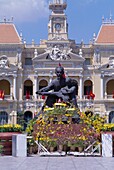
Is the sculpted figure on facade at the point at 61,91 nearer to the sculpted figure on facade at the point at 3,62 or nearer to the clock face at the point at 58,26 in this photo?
the sculpted figure on facade at the point at 3,62

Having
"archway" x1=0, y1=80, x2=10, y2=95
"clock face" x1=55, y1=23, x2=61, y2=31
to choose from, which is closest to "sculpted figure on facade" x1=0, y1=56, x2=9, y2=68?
"archway" x1=0, y1=80, x2=10, y2=95

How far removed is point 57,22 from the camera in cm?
6688

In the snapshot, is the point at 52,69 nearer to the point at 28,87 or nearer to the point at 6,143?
the point at 28,87

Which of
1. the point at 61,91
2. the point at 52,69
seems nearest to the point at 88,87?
the point at 52,69

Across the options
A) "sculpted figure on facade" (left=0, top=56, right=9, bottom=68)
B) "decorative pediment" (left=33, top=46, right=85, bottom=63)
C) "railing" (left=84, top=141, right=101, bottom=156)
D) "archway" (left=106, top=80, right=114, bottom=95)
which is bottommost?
"railing" (left=84, top=141, right=101, bottom=156)

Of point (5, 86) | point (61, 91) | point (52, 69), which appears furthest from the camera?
point (5, 86)

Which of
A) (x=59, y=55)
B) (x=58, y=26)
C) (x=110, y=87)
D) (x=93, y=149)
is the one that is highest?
→ (x=58, y=26)

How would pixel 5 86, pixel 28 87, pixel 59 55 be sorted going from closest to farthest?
1. pixel 59 55
2. pixel 5 86
3. pixel 28 87

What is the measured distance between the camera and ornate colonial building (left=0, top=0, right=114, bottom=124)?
64188 mm

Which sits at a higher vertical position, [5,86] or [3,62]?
[3,62]

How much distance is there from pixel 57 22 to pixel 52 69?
7470 millimetres

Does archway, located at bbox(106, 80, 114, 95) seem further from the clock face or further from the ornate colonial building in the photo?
the clock face

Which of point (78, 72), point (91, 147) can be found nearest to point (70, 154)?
point (91, 147)

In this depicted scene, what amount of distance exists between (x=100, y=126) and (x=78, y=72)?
4174 cm
